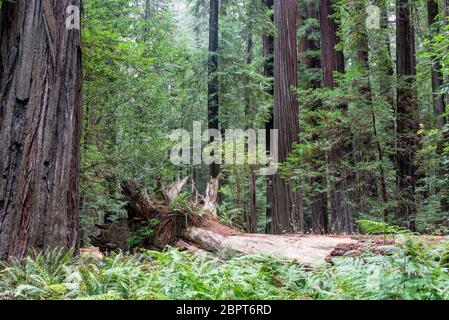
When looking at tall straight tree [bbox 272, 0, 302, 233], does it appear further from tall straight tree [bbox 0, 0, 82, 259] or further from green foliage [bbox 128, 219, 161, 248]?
tall straight tree [bbox 0, 0, 82, 259]

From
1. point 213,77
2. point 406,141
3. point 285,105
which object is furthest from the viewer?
point 213,77

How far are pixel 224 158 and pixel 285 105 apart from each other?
2728 millimetres

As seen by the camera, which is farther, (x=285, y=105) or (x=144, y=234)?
(x=285, y=105)

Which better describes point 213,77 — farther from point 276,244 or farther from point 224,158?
point 276,244

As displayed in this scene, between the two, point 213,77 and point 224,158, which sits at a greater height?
point 213,77

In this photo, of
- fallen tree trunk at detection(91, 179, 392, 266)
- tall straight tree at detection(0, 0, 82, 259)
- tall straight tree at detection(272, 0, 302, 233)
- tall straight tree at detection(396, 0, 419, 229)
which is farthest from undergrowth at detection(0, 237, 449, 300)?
tall straight tree at detection(396, 0, 419, 229)

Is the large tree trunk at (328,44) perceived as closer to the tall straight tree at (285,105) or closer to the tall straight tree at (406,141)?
the tall straight tree at (406,141)

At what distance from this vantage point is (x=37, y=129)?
4691 millimetres

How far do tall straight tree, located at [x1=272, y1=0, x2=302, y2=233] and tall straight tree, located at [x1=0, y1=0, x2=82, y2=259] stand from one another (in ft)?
17.2

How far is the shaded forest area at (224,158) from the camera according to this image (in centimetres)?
332

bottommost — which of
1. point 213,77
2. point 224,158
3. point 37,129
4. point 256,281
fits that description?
point 256,281

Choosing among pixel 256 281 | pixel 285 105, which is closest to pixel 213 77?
Result: pixel 285 105

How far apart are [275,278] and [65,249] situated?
2.83m
